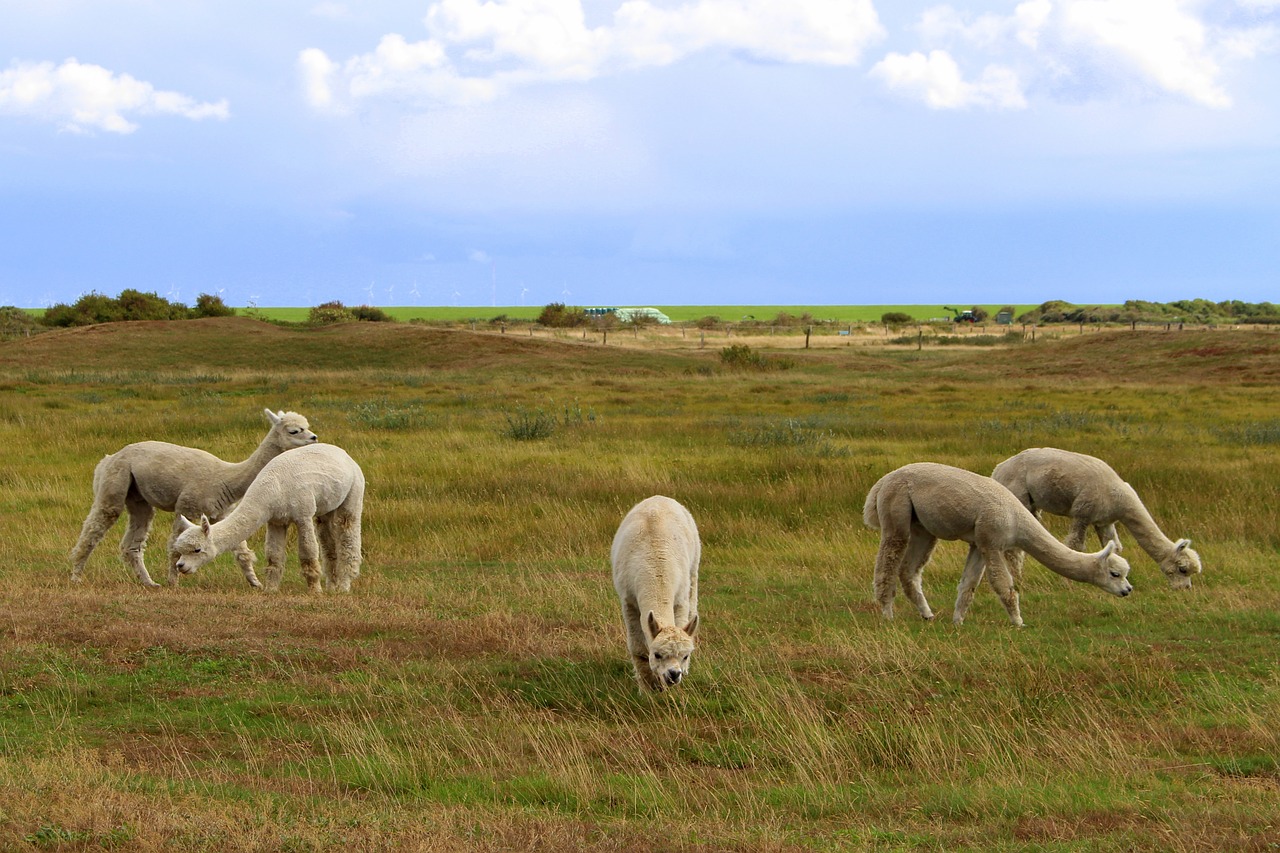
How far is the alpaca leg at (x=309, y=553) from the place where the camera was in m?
10.4

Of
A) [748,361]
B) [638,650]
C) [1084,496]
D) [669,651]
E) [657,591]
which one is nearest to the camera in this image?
[669,651]

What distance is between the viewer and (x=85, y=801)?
4.84 m

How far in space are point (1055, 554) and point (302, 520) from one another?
690cm

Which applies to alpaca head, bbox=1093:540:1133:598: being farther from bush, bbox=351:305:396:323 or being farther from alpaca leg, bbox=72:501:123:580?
bush, bbox=351:305:396:323

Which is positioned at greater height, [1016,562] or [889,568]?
[889,568]

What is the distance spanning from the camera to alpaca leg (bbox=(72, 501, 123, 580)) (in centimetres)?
1114

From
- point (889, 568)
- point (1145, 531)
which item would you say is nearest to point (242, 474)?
point (889, 568)

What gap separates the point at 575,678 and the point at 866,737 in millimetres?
2096

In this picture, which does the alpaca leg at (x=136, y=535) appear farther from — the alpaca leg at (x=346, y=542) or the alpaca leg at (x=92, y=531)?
the alpaca leg at (x=346, y=542)

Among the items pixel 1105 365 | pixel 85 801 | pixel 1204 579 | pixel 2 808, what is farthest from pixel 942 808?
pixel 1105 365

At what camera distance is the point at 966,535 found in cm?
995

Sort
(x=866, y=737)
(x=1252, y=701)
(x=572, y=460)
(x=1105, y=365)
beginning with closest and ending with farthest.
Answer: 1. (x=866, y=737)
2. (x=1252, y=701)
3. (x=572, y=460)
4. (x=1105, y=365)

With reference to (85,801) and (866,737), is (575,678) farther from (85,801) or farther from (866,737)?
(85,801)

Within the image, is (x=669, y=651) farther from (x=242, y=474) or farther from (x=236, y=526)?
(x=242, y=474)
